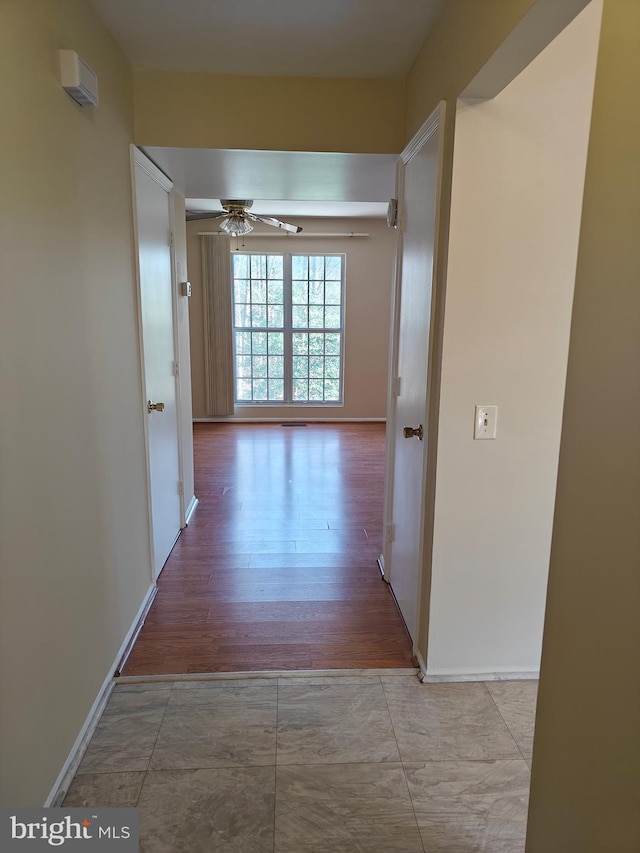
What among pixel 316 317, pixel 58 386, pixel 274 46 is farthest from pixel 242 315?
pixel 58 386

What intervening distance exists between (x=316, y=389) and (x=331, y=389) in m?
0.21

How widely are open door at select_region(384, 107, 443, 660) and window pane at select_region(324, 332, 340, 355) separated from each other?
4.43 meters

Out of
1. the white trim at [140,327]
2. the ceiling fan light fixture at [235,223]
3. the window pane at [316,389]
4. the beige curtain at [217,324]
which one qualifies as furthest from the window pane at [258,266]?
the white trim at [140,327]

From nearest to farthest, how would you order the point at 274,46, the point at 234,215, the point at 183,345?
1. the point at 274,46
2. the point at 183,345
3. the point at 234,215

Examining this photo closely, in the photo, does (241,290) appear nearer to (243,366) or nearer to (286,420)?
(243,366)

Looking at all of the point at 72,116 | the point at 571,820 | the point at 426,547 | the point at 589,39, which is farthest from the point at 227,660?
the point at 589,39

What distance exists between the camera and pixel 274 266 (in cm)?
701

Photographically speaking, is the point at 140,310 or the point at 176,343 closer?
the point at 140,310

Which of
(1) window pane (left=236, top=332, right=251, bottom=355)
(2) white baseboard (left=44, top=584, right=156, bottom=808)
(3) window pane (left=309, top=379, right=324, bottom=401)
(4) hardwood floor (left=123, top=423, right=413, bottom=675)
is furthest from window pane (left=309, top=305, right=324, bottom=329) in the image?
(2) white baseboard (left=44, top=584, right=156, bottom=808)

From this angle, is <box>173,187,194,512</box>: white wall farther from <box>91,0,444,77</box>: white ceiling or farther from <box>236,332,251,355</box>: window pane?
<box>236,332,251,355</box>: window pane

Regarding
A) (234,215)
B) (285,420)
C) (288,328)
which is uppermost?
(234,215)

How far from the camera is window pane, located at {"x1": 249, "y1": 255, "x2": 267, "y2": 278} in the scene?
6957 millimetres

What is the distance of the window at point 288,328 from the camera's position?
23.0 ft

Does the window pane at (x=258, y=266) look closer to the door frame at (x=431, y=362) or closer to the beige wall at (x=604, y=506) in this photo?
the door frame at (x=431, y=362)
